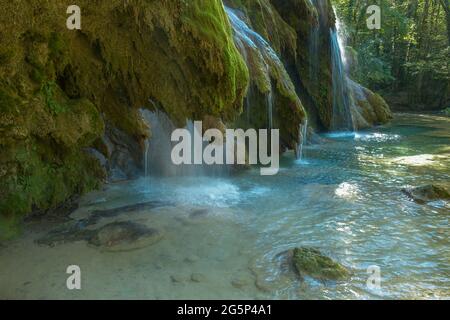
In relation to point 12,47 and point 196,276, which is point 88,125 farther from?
point 196,276

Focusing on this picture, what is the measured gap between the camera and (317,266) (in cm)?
435

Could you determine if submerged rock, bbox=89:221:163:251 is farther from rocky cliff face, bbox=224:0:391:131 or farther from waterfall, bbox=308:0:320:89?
waterfall, bbox=308:0:320:89

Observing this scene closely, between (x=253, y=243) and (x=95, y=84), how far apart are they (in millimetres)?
3981

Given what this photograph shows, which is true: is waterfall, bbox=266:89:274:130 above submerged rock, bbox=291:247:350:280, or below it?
above

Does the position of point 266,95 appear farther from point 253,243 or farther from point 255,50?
point 253,243

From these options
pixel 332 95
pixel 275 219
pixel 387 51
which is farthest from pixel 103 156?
pixel 387 51

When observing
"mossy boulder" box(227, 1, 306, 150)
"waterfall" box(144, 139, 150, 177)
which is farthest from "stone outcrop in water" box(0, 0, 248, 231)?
"mossy boulder" box(227, 1, 306, 150)

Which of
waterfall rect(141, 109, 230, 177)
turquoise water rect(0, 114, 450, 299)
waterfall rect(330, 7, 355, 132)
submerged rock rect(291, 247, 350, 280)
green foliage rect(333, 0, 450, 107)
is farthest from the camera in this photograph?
green foliage rect(333, 0, 450, 107)

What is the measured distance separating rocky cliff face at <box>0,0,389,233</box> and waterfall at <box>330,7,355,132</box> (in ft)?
35.4

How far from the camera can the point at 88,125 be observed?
21.1ft

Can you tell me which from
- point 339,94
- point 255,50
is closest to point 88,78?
point 255,50

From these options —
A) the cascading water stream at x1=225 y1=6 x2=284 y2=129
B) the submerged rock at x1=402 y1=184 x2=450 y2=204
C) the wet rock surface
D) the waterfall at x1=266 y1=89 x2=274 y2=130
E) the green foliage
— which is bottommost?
the wet rock surface

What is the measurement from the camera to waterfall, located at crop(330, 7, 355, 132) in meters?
17.0
